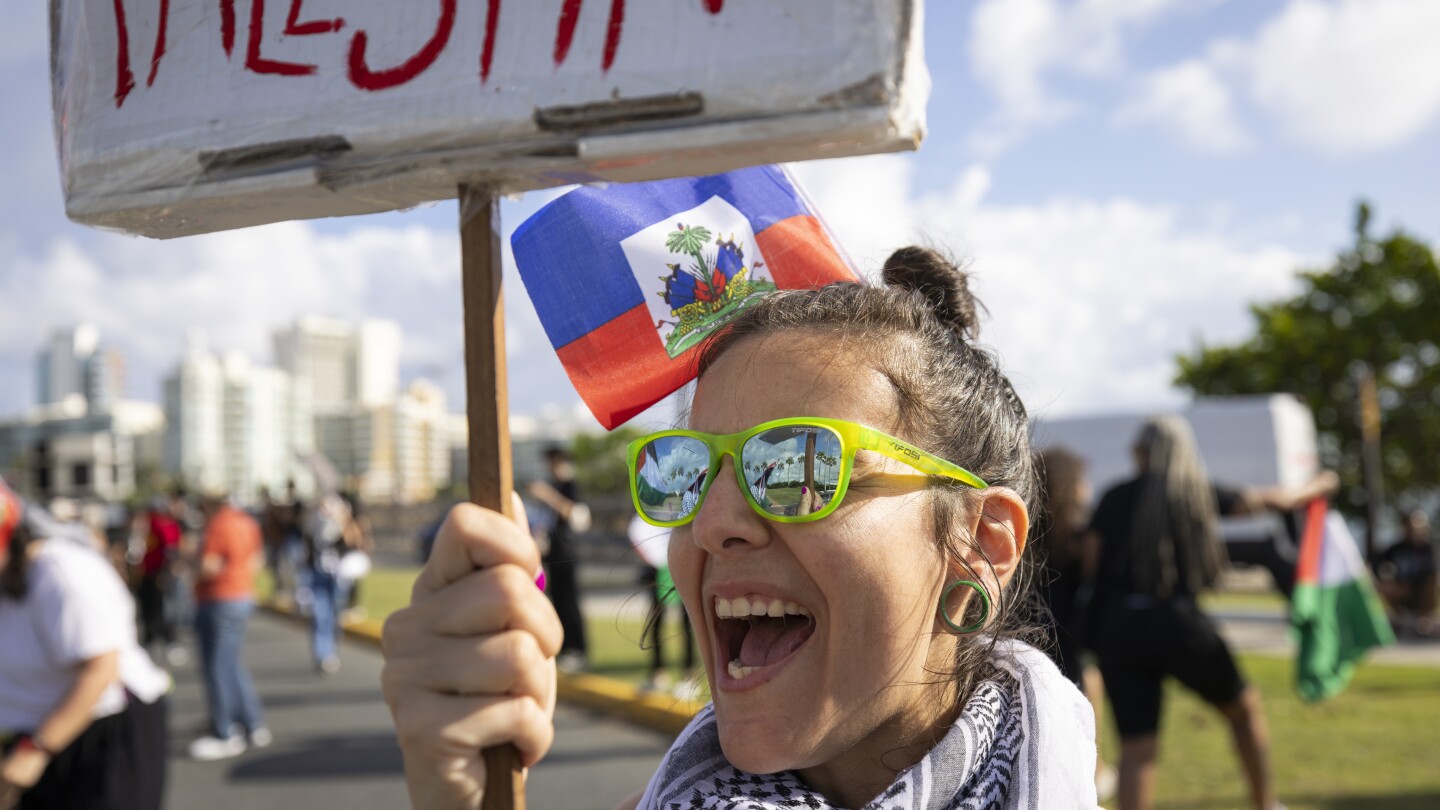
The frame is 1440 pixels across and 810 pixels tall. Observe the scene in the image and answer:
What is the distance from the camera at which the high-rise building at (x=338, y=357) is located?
150m

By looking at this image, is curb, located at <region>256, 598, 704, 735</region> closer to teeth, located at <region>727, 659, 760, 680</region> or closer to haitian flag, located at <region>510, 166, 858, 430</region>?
haitian flag, located at <region>510, 166, 858, 430</region>

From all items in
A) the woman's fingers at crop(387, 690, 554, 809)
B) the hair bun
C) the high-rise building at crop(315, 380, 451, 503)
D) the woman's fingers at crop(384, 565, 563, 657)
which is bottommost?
the high-rise building at crop(315, 380, 451, 503)

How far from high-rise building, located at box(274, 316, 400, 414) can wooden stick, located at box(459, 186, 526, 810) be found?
153 meters

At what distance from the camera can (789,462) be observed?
1379 millimetres

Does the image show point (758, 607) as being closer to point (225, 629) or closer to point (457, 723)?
point (457, 723)

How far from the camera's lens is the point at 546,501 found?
922 centimetres

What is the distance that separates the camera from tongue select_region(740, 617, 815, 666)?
1.41 m

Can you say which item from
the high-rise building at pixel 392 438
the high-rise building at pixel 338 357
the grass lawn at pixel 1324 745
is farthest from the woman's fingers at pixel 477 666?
the high-rise building at pixel 338 357

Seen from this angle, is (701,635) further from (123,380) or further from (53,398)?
(53,398)

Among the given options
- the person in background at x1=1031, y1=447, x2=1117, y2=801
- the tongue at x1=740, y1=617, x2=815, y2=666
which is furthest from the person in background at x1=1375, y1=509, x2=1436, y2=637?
the tongue at x1=740, y1=617, x2=815, y2=666

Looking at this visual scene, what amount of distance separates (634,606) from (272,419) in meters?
125

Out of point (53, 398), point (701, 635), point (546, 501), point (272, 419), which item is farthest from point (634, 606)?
point (53, 398)

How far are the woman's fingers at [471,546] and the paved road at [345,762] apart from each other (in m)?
5.08

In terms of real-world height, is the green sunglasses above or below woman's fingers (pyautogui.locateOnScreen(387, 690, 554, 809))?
above
